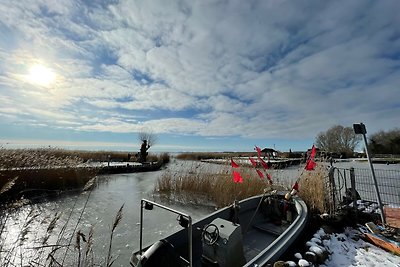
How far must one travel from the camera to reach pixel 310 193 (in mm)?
4652

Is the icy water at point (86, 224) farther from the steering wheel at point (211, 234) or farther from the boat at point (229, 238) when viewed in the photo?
the steering wheel at point (211, 234)

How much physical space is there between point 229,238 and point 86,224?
405 centimetres

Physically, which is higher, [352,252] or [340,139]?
[340,139]

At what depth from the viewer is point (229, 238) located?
221cm

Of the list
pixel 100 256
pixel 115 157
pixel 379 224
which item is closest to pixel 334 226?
pixel 379 224

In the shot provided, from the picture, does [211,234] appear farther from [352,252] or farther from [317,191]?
[317,191]

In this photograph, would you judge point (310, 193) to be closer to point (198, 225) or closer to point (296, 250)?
point (296, 250)

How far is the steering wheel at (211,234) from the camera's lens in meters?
2.27

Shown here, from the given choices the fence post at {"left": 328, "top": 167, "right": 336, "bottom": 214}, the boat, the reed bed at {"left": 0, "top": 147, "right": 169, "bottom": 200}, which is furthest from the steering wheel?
the reed bed at {"left": 0, "top": 147, "right": 169, "bottom": 200}

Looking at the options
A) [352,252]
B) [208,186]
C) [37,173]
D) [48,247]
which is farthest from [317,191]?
[37,173]

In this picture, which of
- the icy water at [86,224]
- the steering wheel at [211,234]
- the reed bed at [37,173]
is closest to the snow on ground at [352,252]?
the steering wheel at [211,234]

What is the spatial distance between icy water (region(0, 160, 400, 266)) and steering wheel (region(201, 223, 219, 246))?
5.03 feet

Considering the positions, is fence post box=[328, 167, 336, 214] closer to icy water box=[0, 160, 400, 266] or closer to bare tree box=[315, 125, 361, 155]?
icy water box=[0, 160, 400, 266]

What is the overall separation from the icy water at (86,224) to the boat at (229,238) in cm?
118
